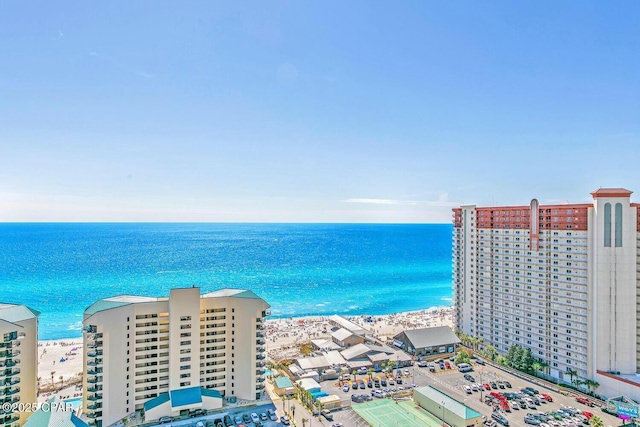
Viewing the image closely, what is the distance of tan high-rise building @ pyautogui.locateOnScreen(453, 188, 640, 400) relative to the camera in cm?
4131

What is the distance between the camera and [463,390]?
4203 cm

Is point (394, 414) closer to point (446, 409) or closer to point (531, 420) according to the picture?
point (446, 409)

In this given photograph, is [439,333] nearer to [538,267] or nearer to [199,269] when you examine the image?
[538,267]

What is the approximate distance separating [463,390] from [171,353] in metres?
30.9

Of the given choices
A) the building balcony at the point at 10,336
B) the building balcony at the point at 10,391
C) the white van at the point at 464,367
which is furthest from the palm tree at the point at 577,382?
the building balcony at the point at 10,336

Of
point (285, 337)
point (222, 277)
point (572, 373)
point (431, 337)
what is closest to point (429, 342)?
point (431, 337)

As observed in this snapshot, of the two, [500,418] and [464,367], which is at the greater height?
[500,418]

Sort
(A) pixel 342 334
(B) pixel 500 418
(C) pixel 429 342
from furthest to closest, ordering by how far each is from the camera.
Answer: (A) pixel 342 334 < (C) pixel 429 342 < (B) pixel 500 418

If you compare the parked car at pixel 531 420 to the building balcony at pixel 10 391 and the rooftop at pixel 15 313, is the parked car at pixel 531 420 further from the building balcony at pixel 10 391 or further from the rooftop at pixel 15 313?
the rooftop at pixel 15 313

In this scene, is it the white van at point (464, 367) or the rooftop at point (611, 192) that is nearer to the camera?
the rooftop at point (611, 192)

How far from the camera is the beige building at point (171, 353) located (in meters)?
34.4

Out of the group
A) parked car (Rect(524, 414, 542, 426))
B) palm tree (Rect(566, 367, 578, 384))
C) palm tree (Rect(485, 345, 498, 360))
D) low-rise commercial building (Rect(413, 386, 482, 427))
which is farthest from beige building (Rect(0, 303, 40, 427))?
palm tree (Rect(566, 367, 578, 384))

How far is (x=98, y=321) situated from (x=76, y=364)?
28.9 meters

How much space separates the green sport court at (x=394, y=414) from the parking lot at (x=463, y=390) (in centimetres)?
101
